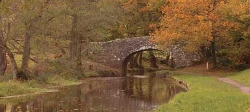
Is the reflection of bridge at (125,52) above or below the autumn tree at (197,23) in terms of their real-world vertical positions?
below

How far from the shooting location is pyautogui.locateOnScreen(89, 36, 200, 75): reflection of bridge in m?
51.7

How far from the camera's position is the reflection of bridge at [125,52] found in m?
51.7

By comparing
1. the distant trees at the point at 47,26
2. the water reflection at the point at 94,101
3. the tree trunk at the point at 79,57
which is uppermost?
the distant trees at the point at 47,26

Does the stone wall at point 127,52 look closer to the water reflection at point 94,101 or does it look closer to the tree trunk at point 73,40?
the tree trunk at point 73,40

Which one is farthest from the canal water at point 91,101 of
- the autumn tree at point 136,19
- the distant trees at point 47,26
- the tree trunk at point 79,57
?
the autumn tree at point 136,19

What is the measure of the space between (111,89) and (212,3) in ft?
48.6

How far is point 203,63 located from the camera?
169 ft

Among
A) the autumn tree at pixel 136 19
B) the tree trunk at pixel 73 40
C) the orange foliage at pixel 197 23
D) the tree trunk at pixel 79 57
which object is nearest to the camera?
the orange foliage at pixel 197 23

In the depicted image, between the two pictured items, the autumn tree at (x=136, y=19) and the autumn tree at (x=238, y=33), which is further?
the autumn tree at (x=136, y=19)

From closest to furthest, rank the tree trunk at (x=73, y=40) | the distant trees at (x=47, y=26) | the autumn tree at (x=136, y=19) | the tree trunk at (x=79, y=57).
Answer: the distant trees at (x=47, y=26) < the tree trunk at (x=73, y=40) < the tree trunk at (x=79, y=57) < the autumn tree at (x=136, y=19)

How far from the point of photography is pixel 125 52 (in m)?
52.5

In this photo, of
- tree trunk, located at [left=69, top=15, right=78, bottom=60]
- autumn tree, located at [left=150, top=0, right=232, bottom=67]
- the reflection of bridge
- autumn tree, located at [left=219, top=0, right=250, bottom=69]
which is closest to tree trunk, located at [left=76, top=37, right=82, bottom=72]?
tree trunk, located at [left=69, top=15, right=78, bottom=60]

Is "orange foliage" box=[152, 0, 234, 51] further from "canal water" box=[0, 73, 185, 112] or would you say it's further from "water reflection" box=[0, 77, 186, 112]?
"canal water" box=[0, 73, 185, 112]

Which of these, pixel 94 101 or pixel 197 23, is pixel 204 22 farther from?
pixel 94 101
